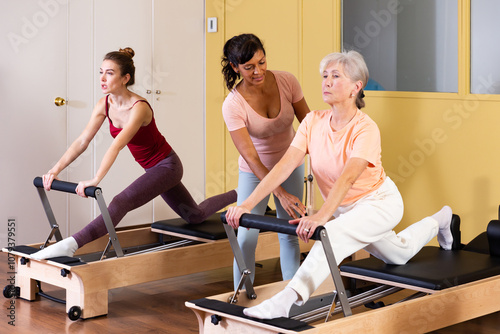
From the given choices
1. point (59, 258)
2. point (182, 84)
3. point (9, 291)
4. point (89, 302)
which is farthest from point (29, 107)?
point (89, 302)

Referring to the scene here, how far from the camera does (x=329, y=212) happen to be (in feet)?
7.55

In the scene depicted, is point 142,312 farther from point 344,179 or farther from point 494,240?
point 494,240

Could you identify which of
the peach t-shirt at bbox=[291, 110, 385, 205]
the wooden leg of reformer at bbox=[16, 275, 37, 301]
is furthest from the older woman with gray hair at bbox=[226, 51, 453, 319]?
the wooden leg of reformer at bbox=[16, 275, 37, 301]

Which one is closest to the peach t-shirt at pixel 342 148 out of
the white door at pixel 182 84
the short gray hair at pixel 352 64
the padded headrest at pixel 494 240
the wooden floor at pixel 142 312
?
the short gray hair at pixel 352 64

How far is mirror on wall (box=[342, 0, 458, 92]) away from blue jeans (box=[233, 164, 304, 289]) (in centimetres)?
158

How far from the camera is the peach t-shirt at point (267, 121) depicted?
9.33ft

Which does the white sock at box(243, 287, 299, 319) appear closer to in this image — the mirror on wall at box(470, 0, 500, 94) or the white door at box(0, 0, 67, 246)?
the mirror on wall at box(470, 0, 500, 94)

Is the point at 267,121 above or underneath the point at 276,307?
above

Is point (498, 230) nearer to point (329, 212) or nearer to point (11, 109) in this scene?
point (329, 212)

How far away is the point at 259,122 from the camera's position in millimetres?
2877

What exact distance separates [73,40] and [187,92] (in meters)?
1.02

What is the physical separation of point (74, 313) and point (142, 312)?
1.07 ft

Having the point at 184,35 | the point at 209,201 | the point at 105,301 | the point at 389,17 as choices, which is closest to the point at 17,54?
the point at 184,35

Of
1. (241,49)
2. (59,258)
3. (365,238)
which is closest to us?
(365,238)
